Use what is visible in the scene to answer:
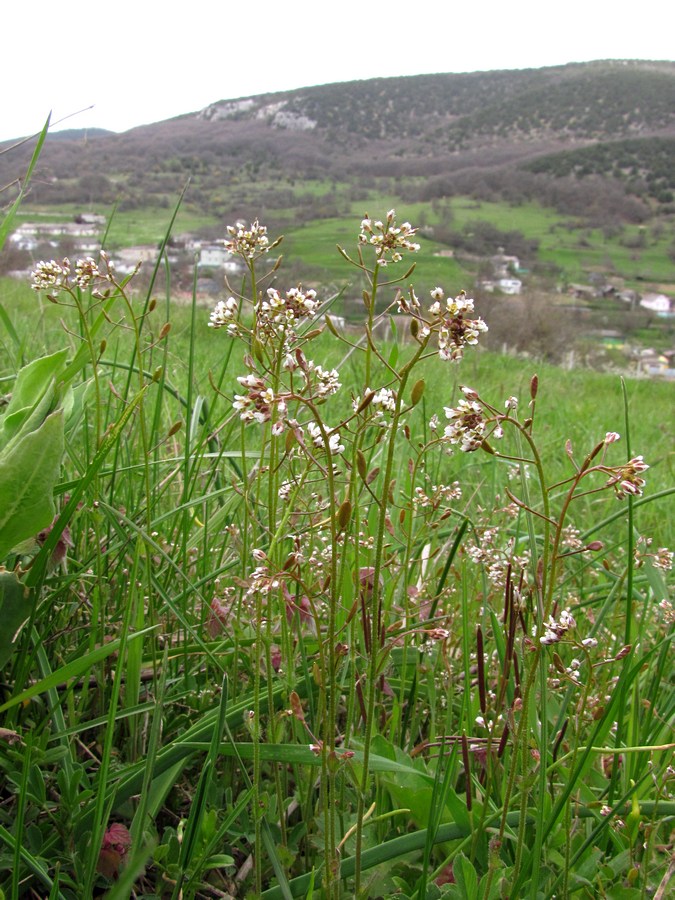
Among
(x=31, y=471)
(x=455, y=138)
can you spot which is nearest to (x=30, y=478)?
(x=31, y=471)

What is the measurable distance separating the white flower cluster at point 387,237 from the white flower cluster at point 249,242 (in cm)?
20

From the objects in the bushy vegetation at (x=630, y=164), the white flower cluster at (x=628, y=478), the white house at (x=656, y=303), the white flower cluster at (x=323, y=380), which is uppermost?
the bushy vegetation at (x=630, y=164)

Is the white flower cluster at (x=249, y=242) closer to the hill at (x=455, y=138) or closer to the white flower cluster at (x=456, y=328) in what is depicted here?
the white flower cluster at (x=456, y=328)

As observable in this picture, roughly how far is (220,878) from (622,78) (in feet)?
392

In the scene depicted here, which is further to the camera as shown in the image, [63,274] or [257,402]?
[63,274]

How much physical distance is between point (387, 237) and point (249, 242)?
27 cm

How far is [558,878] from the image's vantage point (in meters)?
1.00

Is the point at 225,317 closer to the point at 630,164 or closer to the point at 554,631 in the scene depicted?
Result: the point at 554,631

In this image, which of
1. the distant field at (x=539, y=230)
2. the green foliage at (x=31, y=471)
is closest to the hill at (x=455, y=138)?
the distant field at (x=539, y=230)

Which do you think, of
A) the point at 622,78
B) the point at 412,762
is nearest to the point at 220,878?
the point at 412,762

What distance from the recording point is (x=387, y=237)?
1048mm

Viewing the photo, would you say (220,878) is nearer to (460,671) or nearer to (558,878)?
(558,878)

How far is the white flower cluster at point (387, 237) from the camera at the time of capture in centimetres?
104

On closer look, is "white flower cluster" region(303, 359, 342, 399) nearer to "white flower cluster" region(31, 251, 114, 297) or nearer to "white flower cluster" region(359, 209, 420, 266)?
"white flower cluster" region(359, 209, 420, 266)
